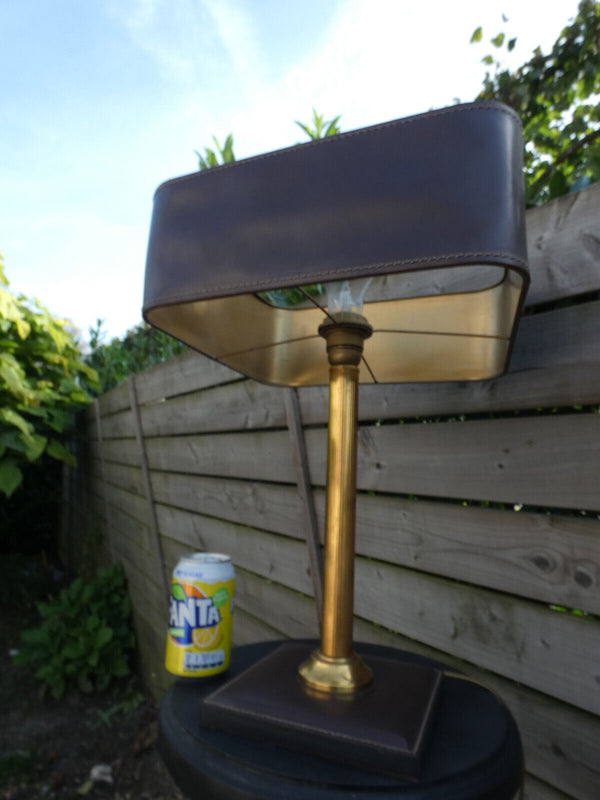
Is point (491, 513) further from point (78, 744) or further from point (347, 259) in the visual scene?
point (78, 744)

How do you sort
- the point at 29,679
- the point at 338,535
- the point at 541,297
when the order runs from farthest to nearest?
the point at 29,679, the point at 541,297, the point at 338,535

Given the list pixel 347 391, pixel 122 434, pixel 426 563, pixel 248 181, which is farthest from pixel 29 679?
pixel 248 181

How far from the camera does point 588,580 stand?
977mm

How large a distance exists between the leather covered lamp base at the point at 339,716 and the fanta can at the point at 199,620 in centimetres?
10

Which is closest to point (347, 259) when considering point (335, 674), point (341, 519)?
point (341, 519)

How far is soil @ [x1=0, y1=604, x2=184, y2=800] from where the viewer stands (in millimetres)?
2549

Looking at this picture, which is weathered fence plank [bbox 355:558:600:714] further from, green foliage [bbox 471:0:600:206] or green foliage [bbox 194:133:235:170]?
green foliage [bbox 194:133:235:170]

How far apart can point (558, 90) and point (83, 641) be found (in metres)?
3.76

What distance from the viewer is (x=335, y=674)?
94 centimetres

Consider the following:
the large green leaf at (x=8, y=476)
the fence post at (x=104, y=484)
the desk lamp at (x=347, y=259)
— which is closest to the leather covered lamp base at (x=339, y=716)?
the desk lamp at (x=347, y=259)

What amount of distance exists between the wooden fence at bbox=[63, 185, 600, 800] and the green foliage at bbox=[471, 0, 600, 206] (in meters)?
0.76

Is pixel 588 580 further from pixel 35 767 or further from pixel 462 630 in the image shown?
pixel 35 767

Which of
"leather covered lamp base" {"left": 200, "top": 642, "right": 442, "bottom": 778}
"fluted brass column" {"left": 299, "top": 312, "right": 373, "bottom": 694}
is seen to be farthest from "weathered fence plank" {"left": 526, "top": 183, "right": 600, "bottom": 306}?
"leather covered lamp base" {"left": 200, "top": 642, "right": 442, "bottom": 778}

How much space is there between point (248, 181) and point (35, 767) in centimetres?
304
